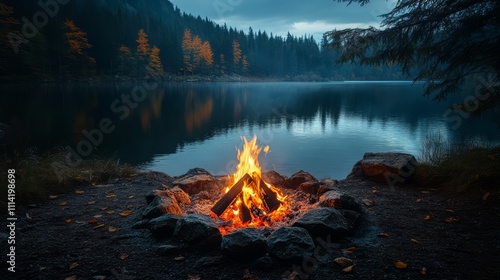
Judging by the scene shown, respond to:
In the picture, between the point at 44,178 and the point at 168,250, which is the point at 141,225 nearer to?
the point at 168,250

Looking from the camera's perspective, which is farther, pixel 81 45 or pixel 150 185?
pixel 81 45

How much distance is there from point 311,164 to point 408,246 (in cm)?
1274

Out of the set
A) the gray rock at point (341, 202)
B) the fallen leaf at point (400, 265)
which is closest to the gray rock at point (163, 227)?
the gray rock at point (341, 202)

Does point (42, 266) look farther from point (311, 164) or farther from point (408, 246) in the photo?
point (311, 164)

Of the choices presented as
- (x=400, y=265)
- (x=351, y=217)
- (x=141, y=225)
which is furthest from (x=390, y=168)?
(x=141, y=225)

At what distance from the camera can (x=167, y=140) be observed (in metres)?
23.3

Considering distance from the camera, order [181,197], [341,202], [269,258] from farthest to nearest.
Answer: [181,197], [341,202], [269,258]

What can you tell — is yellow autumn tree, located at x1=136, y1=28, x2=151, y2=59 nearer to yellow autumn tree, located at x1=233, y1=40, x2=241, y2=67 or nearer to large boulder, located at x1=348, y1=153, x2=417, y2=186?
yellow autumn tree, located at x1=233, y1=40, x2=241, y2=67

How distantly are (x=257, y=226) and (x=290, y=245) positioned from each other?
1.36 meters

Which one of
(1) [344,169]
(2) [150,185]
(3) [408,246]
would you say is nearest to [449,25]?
(3) [408,246]

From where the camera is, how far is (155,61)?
83125 mm

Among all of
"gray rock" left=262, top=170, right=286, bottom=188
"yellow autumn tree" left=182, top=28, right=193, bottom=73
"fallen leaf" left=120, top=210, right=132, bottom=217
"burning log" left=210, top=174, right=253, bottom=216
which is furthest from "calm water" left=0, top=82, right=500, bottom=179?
"yellow autumn tree" left=182, top=28, right=193, bottom=73

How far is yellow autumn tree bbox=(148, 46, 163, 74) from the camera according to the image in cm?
8200

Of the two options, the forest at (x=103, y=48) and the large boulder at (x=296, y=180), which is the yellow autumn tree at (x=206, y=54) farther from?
the large boulder at (x=296, y=180)
